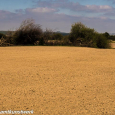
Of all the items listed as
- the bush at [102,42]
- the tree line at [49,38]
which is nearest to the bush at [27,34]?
the tree line at [49,38]

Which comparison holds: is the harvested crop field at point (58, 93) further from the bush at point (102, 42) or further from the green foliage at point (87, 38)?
the bush at point (102, 42)

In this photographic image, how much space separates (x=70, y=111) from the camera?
170 inches

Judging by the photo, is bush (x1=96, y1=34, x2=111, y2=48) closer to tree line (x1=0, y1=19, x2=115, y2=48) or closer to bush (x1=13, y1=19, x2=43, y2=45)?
tree line (x1=0, y1=19, x2=115, y2=48)

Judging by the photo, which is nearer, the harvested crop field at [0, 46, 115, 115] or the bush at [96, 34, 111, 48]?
the harvested crop field at [0, 46, 115, 115]

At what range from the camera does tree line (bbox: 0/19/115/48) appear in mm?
23594

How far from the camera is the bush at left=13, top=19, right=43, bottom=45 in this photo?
2355 cm

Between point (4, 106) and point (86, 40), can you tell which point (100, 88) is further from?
point (86, 40)

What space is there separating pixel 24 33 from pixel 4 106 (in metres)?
19.7

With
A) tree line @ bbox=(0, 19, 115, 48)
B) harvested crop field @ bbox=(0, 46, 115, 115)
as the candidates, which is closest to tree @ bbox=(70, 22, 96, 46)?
tree line @ bbox=(0, 19, 115, 48)

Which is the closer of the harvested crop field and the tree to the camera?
the harvested crop field

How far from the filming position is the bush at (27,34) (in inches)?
927

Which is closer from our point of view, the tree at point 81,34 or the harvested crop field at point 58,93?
the harvested crop field at point 58,93

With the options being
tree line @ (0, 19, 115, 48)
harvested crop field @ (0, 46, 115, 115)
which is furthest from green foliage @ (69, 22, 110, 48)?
harvested crop field @ (0, 46, 115, 115)

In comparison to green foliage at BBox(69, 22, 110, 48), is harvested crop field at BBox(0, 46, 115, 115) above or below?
Answer: below
